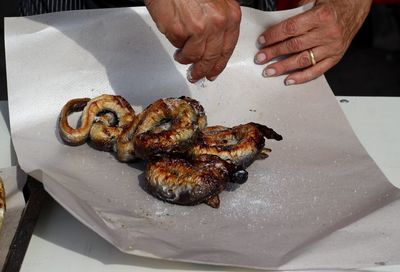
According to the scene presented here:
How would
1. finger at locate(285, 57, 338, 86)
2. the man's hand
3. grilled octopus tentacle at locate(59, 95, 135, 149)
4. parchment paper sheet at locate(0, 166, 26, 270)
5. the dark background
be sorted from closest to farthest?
1. parchment paper sheet at locate(0, 166, 26, 270)
2. the man's hand
3. grilled octopus tentacle at locate(59, 95, 135, 149)
4. finger at locate(285, 57, 338, 86)
5. the dark background

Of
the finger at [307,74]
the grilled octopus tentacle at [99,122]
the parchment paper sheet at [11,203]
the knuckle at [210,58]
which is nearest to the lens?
the parchment paper sheet at [11,203]

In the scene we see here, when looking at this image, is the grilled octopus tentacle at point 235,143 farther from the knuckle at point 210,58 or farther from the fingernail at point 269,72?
the fingernail at point 269,72

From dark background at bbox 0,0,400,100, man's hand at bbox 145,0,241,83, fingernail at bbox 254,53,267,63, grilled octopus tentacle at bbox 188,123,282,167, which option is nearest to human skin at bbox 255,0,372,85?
fingernail at bbox 254,53,267,63

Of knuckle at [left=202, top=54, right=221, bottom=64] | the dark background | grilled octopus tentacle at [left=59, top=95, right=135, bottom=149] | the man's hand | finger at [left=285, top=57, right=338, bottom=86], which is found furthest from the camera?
the dark background

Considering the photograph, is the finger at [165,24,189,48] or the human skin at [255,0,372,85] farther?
the human skin at [255,0,372,85]

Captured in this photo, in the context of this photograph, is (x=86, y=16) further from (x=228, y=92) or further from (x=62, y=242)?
(x=62, y=242)

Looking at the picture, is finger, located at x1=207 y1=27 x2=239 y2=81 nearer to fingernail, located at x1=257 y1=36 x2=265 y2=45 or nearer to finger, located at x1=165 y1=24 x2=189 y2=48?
finger, located at x1=165 y1=24 x2=189 y2=48

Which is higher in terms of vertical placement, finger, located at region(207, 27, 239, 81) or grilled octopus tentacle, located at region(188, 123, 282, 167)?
finger, located at region(207, 27, 239, 81)

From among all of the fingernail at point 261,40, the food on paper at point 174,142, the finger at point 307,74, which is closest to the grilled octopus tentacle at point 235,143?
the food on paper at point 174,142
